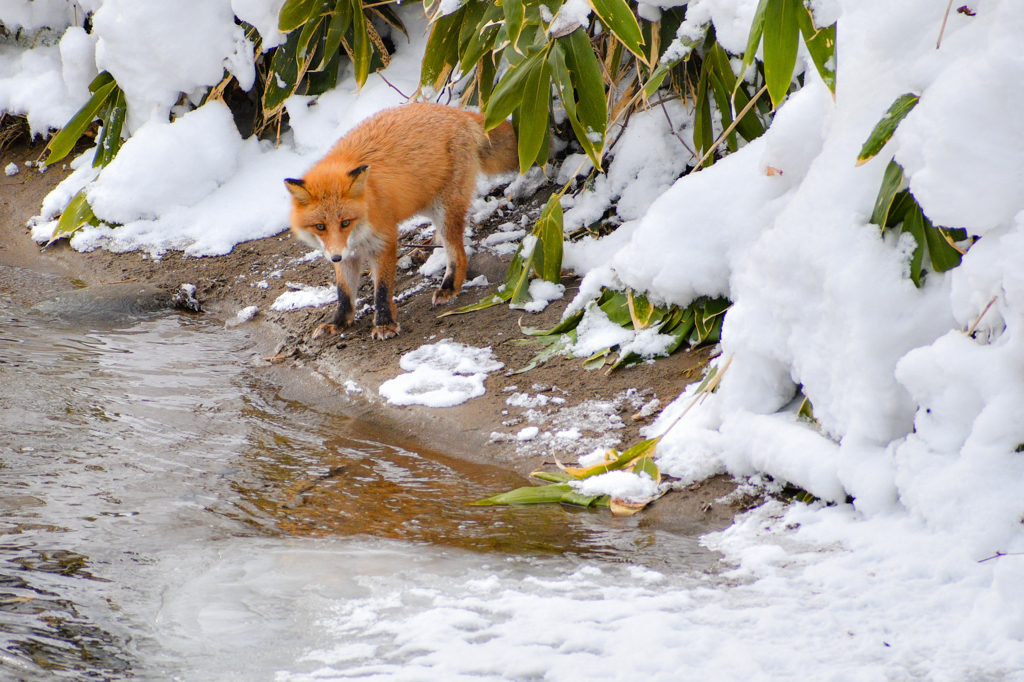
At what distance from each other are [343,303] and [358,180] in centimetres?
68

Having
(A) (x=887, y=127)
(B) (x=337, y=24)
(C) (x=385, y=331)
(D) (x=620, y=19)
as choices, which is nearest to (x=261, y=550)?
(A) (x=887, y=127)


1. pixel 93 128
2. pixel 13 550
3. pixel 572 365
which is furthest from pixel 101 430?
pixel 93 128

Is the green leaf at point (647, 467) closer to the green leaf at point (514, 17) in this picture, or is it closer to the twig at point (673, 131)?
the green leaf at point (514, 17)

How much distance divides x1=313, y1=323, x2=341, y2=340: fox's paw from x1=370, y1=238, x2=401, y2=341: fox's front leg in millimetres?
238

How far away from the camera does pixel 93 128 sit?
7.05 m

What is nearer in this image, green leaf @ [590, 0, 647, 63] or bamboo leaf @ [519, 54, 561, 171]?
green leaf @ [590, 0, 647, 63]

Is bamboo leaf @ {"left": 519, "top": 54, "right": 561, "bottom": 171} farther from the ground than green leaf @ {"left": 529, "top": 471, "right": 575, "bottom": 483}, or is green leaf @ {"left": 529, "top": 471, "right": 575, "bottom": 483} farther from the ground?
bamboo leaf @ {"left": 519, "top": 54, "right": 561, "bottom": 171}

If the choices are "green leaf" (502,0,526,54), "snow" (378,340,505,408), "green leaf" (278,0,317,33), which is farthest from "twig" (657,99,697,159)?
"green leaf" (278,0,317,33)

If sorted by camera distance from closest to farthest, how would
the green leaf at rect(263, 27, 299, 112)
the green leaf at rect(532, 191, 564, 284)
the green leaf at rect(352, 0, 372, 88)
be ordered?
the green leaf at rect(532, 191, 564, 284) → the green leaf at rect(352, 0, 372, 88) → the green leaf at rect(263, 27, 299, 112)

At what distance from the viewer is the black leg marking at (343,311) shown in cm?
461

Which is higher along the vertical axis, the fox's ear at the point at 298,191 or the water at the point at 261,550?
the fox's ear at the point at 298,191

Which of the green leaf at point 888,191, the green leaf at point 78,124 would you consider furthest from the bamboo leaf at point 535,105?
the green leaf at point 78,124

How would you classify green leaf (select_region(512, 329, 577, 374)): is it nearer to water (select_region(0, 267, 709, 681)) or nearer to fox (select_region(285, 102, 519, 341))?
water (select_region(0, 267, 709, 681))

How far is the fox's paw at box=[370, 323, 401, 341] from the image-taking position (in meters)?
4.46
